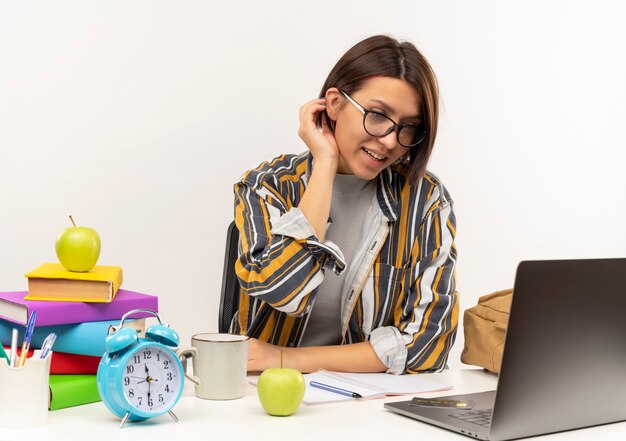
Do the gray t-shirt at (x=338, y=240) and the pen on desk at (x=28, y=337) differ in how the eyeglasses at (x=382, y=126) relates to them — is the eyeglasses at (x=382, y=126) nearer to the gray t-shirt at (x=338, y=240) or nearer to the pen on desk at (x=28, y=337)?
the gray t-shirt at (x=338, y=240)

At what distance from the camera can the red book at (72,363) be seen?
1.27 metres

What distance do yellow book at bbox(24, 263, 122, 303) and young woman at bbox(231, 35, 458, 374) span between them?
39cm

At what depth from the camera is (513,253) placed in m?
3.23

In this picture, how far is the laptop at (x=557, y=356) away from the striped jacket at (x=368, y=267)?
467mm

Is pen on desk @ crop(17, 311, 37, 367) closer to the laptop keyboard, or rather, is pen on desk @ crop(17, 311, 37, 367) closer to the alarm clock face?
the alarm clock face

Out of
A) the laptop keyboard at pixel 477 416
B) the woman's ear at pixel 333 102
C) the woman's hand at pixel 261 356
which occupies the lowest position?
the laptop keyboard at pixel 477 416

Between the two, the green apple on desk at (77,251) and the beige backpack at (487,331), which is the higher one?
the green apple on desk at (77,251)

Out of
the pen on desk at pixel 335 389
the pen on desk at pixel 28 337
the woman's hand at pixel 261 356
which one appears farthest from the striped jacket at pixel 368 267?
the pen on desk at pixel 28 337

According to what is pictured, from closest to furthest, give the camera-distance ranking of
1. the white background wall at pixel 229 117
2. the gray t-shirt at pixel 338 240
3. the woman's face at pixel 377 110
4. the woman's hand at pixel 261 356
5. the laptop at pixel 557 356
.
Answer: the laptop at pixel 557 356 < the woman's hand at pixel 261 356 < the woman's face at pixel 377 110 < the gray t-shirt at pixel 338 240 < the white background wall at pixel 229 117

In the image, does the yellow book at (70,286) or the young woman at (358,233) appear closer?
the yellow book at (70,286)

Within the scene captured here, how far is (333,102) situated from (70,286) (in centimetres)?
83

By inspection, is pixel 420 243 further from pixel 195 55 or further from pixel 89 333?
pixel 195 55

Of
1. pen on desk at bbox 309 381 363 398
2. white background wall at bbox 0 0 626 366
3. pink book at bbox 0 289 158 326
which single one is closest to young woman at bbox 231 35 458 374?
pen on desk at bbox 309 381 363 398

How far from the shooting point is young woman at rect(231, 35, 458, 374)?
5.45ft
